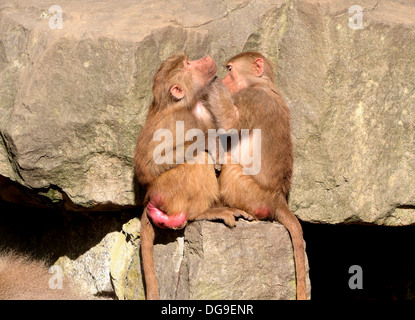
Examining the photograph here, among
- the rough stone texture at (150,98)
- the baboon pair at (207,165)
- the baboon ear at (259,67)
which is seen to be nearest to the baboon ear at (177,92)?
the baboon pair at (207,165)

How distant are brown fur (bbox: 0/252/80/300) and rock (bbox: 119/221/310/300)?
1.17 meters

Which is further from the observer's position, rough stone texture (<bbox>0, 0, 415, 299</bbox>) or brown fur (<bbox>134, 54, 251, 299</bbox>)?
rough stone texture (<bbox>0, 0, 415, 299</bbox>)

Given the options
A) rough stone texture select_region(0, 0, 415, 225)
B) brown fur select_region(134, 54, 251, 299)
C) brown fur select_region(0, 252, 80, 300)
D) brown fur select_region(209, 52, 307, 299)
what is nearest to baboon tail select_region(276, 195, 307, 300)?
brown fur select_region(209, 52, 307, 299)

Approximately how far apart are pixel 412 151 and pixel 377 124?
1.19 ft

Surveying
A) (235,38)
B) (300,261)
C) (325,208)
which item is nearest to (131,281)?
(300,261)

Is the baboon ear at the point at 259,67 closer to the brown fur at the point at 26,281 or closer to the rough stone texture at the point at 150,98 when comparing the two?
the rough stone texture at the point at 150,98

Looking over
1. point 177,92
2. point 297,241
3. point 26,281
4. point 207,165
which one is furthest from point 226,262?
point 26,281

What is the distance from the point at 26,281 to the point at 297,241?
2.19m

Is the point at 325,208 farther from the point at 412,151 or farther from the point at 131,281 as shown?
the point at 131,281

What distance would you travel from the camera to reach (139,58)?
166 inches

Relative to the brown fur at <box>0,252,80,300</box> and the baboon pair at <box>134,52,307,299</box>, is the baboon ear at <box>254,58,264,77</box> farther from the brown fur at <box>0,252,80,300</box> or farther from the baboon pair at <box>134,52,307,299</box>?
the brown fur at <box>0,252,80,300</box>

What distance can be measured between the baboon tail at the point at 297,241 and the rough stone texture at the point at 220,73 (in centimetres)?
50

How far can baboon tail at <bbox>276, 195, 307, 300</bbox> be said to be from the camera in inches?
152

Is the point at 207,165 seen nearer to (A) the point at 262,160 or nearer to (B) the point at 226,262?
(A) the point at 262,160
